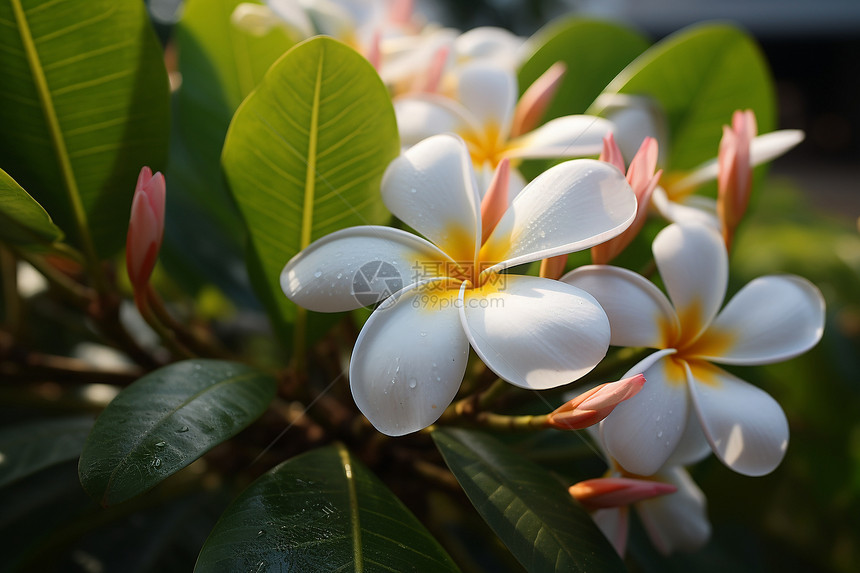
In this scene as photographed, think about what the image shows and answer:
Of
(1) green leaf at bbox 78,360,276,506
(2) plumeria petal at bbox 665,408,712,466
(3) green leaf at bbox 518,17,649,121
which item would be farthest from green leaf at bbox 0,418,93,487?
(3) green leaf at bbox 518,17,649,121

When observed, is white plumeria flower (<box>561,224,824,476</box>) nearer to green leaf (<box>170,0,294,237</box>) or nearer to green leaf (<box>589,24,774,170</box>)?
green leaf (<box>589,24,774,170</box>)

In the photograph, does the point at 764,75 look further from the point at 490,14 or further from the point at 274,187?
the point at 490,14

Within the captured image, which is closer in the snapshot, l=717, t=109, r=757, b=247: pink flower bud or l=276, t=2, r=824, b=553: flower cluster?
l=276, t=2, r=824, b=553: flower cluster

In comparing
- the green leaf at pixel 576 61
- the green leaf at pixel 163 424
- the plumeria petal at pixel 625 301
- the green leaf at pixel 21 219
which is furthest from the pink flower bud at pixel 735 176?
the green leaf at pixel 21 219

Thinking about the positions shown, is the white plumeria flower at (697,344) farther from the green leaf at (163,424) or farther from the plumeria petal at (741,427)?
the green leaf at (163,424)

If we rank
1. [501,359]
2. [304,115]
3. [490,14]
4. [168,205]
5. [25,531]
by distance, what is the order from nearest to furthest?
[501,359] < [304,115] < [25,531] < [168,205] < [490,14]

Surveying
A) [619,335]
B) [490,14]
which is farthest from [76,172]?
[490,14]

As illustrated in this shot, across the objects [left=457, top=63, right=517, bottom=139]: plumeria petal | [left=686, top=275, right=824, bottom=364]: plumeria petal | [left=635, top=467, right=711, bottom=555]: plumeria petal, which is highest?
[left=457, top=63, right=517, bottom=139]: plumeria petal
